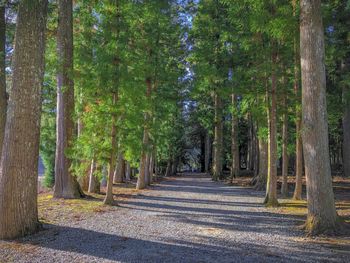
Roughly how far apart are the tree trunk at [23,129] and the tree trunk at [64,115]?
5634 millimetres

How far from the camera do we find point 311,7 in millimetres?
8211

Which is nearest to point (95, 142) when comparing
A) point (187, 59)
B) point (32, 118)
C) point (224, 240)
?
point (32, 118)

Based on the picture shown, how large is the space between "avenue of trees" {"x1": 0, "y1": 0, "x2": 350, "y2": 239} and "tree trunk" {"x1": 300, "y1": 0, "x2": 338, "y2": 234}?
0.07 feet

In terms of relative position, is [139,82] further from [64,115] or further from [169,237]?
[169,237]

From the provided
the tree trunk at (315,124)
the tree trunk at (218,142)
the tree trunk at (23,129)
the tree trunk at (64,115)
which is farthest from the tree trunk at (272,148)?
the tree trunk at (218,142)

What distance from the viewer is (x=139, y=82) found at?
42.1ft

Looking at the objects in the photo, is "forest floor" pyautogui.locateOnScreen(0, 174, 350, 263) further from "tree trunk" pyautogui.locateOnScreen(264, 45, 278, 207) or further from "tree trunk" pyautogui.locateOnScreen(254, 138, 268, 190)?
"tree trunk" pyautogui.locateOnScreen(254, 138, 268, 190)

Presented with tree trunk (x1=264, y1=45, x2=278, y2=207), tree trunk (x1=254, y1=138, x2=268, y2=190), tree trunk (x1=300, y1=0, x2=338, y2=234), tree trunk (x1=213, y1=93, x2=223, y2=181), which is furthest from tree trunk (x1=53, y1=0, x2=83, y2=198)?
tree trunk (x1=213, y1=93, x2=223, y2=181)

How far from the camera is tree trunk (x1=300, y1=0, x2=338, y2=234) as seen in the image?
7.97 m

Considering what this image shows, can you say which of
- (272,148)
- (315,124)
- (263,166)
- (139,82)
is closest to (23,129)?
(315,124)

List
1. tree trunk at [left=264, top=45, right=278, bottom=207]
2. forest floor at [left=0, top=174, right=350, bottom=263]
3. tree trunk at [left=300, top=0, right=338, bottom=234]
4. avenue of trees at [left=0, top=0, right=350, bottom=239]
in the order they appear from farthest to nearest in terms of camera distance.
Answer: tree trunk at [left=264, top=45, right=278, bottom=207] < tree trunk at [left=300, top=0, right=338, bottom=234] < avenue of trees at [left=0, top=0, right=350, bottom=239] < forest floor at [left=0, top=174, right=350, bottom=263]

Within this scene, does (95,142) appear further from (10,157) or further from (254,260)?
(254,260)

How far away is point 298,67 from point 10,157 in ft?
32.8

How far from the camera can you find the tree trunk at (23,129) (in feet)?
23.0
